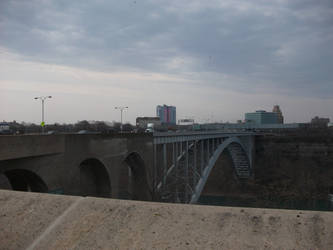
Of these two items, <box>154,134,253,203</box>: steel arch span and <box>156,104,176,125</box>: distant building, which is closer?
<box>154,134,253,203</box>: steel arch span

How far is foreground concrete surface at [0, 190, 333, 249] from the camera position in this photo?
2.26 metres

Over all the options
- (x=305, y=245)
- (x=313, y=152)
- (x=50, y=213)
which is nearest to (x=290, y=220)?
(x=305, y=245)

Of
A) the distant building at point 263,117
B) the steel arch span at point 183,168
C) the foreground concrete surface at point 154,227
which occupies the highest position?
the distant building at point 263,117

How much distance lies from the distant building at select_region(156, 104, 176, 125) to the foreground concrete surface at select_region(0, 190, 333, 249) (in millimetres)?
126611

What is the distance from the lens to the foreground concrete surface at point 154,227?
226 centimetres

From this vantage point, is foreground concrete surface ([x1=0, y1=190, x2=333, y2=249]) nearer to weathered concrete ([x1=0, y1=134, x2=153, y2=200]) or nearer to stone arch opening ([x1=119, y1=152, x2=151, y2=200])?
weathered concrete ([x1=0, y1=134, x2=153, y2=200])

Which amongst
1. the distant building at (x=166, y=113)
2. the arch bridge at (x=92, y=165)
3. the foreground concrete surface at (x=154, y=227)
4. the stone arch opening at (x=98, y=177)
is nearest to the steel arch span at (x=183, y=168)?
the arch bridge at (x=92, y=165)

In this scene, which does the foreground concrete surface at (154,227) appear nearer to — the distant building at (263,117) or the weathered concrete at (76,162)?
the weathered concrete at (76,162)

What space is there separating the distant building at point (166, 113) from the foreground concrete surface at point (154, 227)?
127 meters

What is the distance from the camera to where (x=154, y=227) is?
249 cm

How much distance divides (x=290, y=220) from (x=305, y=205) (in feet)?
143

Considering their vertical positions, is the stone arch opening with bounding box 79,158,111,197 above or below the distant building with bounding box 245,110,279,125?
below

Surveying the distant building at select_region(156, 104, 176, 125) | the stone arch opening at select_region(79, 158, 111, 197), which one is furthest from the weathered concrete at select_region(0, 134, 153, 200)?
the distant building at select_region(156, 104, 176, 125)

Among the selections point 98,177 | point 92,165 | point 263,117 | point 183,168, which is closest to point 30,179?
point 92,165
